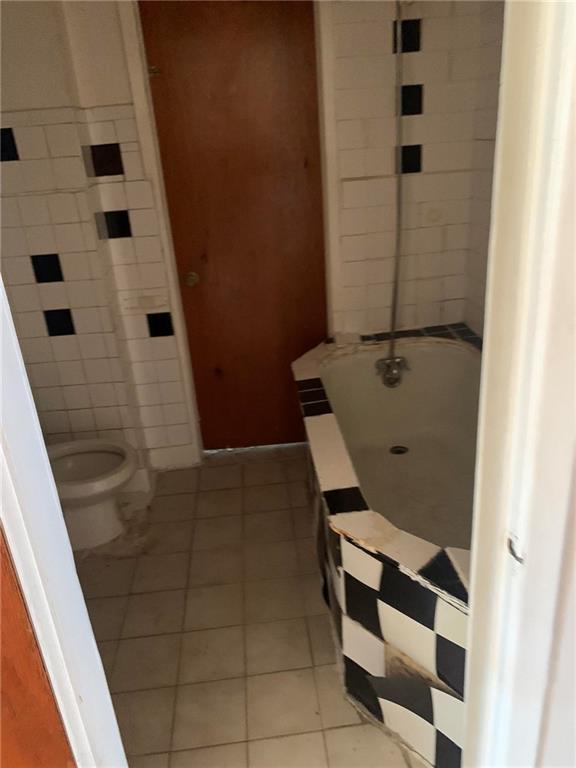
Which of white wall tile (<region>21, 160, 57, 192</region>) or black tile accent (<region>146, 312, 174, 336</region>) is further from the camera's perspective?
black tile accent (<region>146, 312, 174, 336</region>)

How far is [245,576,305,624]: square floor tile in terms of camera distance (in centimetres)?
194

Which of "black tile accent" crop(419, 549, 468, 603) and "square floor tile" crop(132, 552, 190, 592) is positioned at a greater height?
"black tile accent" crop(419, 549, 468, 603)

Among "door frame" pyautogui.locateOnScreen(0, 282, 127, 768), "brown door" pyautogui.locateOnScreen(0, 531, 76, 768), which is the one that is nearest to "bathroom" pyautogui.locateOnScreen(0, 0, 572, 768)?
"door frame" pyautogui.locateOnScreen(0, 282, 127, 768)

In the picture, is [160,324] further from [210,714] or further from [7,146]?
[210,714]

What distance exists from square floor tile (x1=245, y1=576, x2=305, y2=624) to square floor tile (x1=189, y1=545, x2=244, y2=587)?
3.4 inches

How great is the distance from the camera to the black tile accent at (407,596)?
4.21ft

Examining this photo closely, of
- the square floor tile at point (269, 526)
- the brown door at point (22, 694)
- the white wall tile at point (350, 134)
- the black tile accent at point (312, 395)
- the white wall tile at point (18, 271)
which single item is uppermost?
the white wall tile at point (350, 134)

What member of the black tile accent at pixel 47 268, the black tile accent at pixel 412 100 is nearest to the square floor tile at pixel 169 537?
the black tile accent at pixel 47 268

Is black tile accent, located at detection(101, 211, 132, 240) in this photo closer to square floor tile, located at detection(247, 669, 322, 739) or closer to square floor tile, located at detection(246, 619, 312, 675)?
square floor tile, located at detection(246, 619, 312, 675)

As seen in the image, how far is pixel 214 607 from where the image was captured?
200cm

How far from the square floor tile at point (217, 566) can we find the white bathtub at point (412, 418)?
0.54 m

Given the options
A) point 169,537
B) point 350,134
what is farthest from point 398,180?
point 169,537

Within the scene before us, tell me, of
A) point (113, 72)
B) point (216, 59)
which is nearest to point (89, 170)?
point (113, 72)

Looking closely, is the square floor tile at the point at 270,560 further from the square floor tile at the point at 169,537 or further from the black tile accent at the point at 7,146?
the black tile accent at the point at 7,146
